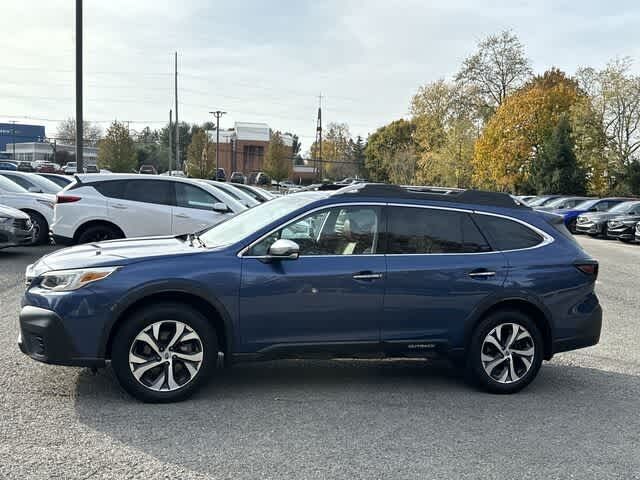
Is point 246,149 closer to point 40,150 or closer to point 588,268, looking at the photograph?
point 40,150

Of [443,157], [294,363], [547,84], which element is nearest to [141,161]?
[443,157]

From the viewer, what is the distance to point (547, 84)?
58500 mm

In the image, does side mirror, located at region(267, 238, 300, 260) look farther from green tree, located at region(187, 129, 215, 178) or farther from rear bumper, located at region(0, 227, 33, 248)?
green tree, located at region(187, 129, 215, 178)

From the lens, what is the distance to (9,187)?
50.1 ft

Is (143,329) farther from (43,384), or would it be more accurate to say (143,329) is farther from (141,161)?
(141,161)

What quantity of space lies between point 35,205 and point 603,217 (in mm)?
20974

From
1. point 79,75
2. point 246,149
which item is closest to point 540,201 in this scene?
point 79,75

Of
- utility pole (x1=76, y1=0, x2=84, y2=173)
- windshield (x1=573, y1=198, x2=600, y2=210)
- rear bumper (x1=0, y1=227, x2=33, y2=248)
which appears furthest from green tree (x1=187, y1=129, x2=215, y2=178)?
rear bumper (x1=0, y1=227, x2=33, y2=248)

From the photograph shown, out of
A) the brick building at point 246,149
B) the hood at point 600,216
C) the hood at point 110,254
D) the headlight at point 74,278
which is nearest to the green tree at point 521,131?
the hood at point 600,216

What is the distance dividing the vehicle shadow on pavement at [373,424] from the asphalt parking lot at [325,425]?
1cm

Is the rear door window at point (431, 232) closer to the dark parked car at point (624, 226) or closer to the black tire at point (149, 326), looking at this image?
the black tire at point (149, 326)

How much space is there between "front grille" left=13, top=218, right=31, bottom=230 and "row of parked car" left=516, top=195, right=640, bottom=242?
16205 millimetres

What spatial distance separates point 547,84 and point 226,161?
199 feet

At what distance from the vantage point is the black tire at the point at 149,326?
4973mm
